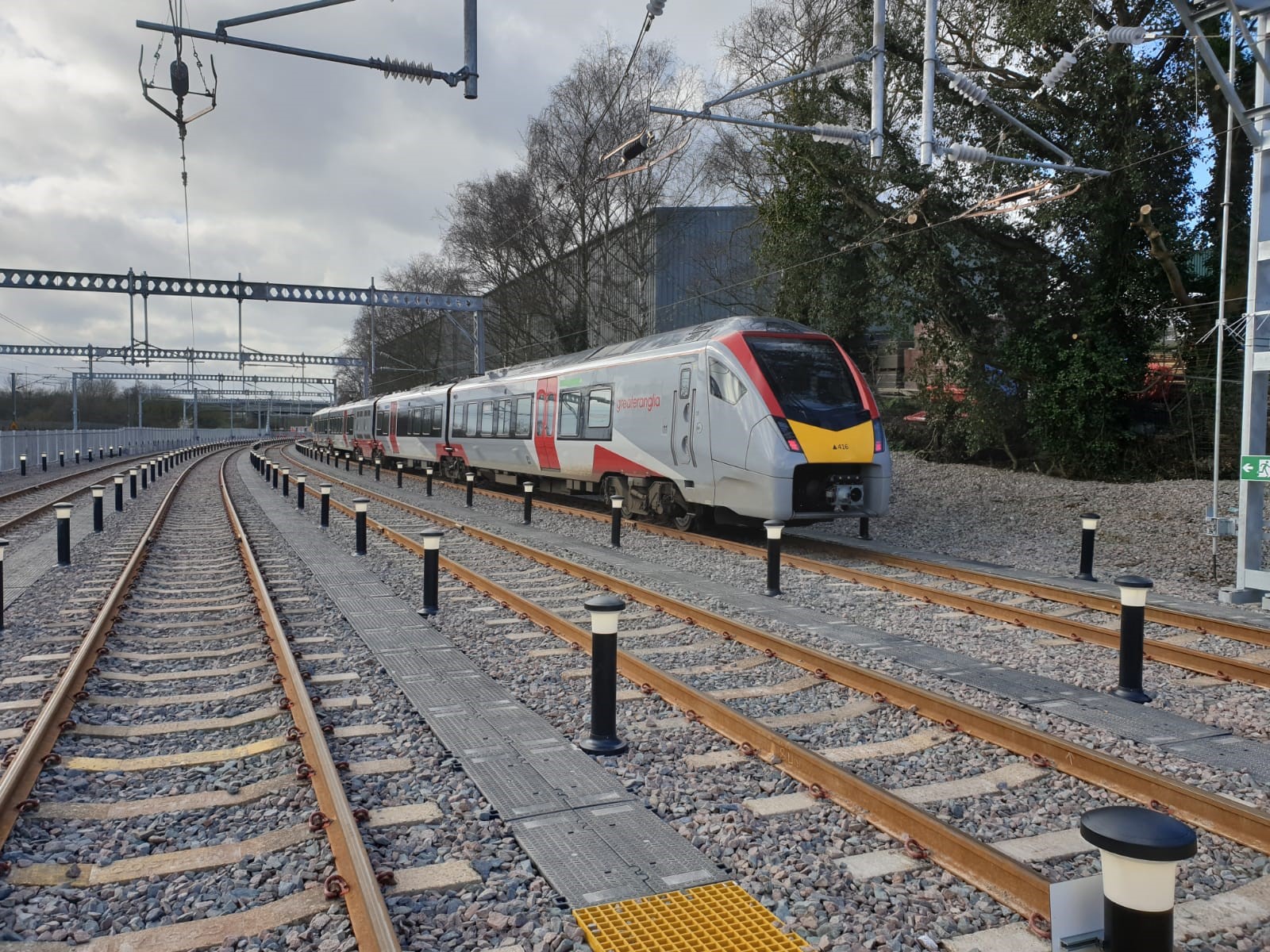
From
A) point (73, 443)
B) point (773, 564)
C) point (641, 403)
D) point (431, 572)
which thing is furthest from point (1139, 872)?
point (73, 443)

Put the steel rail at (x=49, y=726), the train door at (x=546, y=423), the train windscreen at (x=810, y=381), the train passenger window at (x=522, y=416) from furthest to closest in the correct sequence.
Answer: the train passenger window at (x=522, y=416)
the train door at (x=546, y=423)
the train windscreen at (x=810, y=381)
the steel rail at (x=49, y=726)

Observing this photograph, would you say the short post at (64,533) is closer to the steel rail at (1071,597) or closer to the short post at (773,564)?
the short post at (773,564)

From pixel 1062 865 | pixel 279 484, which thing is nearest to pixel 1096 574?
pixel 1062 865

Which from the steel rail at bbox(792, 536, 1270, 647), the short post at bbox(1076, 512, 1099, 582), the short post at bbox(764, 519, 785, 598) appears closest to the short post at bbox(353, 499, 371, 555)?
the short post at bbox(764, 519, 785, 598)

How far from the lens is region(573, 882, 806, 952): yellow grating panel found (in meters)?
2.96

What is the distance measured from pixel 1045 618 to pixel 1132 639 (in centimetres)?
193

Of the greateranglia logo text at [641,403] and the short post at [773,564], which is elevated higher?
the greateranglia logo text at [641,403]

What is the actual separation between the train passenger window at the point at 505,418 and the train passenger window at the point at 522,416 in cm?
37

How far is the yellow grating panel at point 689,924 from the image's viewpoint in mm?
2965

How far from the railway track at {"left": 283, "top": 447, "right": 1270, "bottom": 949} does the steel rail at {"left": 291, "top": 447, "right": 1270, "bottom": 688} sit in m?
2.21

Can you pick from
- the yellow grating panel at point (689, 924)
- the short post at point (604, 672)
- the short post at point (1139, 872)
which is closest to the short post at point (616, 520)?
the short post at point (604, 672)

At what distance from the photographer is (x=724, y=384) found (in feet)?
39.4

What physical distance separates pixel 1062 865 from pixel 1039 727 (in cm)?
170

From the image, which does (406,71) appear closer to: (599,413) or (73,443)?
(599,413)
